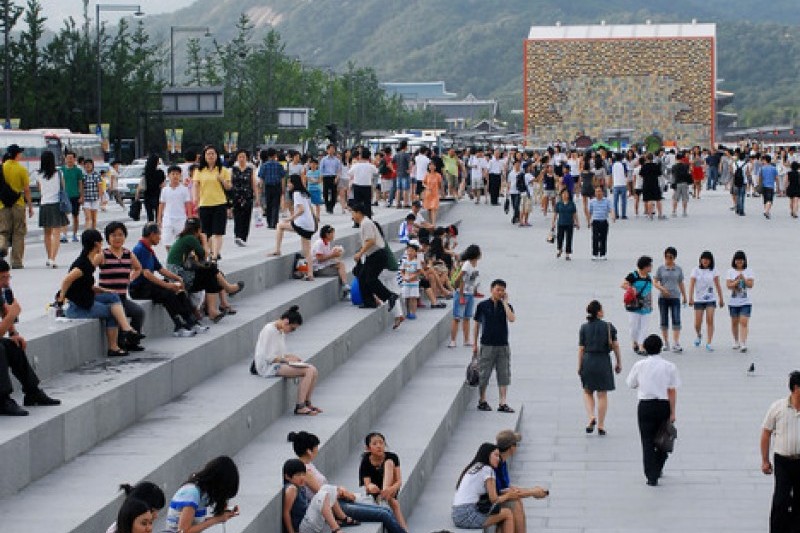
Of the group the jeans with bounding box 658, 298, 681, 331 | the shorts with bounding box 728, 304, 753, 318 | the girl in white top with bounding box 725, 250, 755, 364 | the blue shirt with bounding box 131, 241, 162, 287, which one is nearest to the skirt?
the blue shirt with bounding box 131, 241, 162, 287

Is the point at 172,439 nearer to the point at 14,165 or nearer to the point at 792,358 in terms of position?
the point at 14,165

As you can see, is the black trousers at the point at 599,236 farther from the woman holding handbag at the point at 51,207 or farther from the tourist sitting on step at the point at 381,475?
the tourist sitting on step at the point at 381,475

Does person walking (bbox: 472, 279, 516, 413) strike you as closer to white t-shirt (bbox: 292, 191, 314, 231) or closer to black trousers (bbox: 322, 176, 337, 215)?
white t-shirt (bbox: 292, 191, 314, 231)

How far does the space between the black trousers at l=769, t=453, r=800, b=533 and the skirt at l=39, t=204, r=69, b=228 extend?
1136 cm

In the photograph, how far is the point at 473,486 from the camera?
13.3 metres

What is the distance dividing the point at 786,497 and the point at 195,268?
6.34 meters

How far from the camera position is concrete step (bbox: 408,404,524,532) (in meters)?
13.7

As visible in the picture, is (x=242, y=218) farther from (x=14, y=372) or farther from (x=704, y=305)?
(x=14, y=372)

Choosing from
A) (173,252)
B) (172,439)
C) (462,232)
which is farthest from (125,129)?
(172,439)

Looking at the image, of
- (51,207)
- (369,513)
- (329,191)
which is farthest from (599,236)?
(369,513)

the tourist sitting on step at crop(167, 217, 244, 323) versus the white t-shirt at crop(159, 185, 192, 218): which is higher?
the white t-shirt at crop(159, 185, 192, 218)

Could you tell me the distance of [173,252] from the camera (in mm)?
16672

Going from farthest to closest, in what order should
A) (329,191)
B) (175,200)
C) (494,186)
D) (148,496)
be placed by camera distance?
(494,186) < (329,191) < (175,200) < (148,496)

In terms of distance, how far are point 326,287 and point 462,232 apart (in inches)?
702
